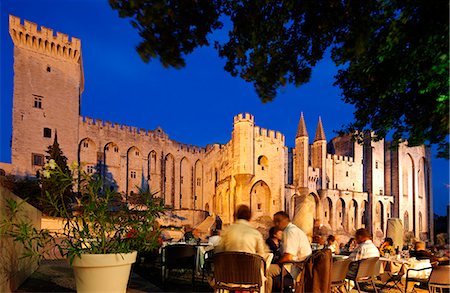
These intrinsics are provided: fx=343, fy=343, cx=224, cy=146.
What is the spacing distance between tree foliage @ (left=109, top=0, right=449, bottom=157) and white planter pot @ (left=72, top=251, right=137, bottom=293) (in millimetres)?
2217

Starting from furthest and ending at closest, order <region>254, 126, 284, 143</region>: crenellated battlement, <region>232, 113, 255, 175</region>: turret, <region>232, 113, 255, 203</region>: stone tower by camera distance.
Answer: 1. <region>254, 126, 284, 143</region>: crenellated battlement
2. <region>232, 113, 255, 175</region>: turret
3. <region>232, 113, 255, 203</region>: stone tower

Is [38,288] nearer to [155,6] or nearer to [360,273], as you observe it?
[155,6]

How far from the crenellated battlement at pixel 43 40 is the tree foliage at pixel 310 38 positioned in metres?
25.8

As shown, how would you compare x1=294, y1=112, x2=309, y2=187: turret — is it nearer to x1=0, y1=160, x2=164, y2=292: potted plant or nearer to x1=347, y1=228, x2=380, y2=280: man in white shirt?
x1=347, y1=228, x2=380, y2=280: man in white shirt

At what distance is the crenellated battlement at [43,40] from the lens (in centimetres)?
2483

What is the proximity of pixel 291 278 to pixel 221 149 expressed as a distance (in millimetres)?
29389

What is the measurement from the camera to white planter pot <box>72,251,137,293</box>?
371cm

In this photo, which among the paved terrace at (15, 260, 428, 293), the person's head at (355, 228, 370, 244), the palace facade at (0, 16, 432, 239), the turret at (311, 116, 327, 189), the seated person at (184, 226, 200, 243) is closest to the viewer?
the paved terrace at (15, 260, 428, 293)

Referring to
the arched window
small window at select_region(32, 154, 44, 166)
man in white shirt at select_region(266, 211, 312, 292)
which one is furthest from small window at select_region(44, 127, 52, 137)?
man in white shirt at select_region(266, 211, 312, 292)

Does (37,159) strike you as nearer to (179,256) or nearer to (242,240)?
(179,256)

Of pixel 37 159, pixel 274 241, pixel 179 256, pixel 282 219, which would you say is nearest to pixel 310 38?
pixel 282 219

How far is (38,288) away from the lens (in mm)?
5020

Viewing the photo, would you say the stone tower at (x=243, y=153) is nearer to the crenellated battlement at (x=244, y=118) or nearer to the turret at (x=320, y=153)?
the crenellated battlement at (x=244, y=118)

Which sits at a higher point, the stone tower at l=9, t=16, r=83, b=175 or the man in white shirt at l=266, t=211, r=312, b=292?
the stone tower at l=9, t=16, r=83, b=175
